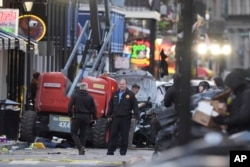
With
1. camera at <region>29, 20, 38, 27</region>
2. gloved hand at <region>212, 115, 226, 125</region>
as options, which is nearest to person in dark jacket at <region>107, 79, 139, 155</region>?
gloved hand at <region>212, 115, 226, 125</region>

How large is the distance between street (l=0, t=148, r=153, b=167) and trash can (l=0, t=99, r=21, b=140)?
45.1 inches

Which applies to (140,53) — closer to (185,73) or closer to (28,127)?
(28,127)

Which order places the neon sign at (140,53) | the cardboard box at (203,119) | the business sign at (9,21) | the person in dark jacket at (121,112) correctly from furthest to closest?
1. the neon sign at (140,53)
2. the business sign at (9,21)
3. the person in dark jacket at (121,112)
4. the cardboard box at (203,119)

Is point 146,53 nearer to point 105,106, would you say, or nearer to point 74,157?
point 105,106

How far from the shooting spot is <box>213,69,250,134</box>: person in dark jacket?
10.7 m

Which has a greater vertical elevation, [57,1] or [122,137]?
[57,1]

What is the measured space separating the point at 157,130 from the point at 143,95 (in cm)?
1342

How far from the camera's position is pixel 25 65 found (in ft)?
108

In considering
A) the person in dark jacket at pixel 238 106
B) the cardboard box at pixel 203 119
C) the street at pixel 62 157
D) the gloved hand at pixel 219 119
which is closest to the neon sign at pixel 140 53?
the street at pixel 62 157

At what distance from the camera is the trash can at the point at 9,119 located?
2327cm

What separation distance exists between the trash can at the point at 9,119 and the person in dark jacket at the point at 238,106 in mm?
12601

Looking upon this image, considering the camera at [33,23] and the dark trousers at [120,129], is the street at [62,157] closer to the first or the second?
the dark trousers at [120,129]

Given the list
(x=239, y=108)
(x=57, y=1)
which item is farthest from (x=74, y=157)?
(x=57, y=1)

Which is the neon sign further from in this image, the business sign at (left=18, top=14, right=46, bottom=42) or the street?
the street
